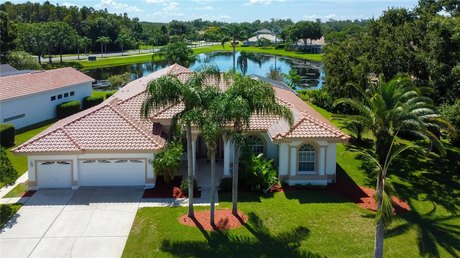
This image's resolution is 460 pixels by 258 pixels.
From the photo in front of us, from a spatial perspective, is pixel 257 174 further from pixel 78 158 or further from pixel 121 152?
pixel 78 158

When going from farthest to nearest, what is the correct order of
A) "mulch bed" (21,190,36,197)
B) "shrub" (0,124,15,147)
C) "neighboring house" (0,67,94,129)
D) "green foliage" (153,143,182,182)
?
"neighboring house" (0,67,94,129), "shrub" (0,124,15,147), "green foliage" (153,143,182,182), "mulch bed" (21,190,36,197)

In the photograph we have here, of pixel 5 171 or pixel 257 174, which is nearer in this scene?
pixel 5 171

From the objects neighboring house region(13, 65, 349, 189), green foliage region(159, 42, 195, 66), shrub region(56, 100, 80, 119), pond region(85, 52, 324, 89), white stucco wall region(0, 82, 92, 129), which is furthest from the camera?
pond region(85, 52, 324, 89)

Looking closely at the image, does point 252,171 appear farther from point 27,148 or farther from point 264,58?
point 264,58

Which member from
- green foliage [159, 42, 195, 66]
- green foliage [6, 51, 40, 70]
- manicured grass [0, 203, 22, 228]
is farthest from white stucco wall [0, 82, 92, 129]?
green foliage [159, 42, 195, 66]

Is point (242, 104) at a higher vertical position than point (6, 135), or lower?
higher

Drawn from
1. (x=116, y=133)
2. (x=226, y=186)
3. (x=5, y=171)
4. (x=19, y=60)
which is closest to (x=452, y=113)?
(x=226, y=186)

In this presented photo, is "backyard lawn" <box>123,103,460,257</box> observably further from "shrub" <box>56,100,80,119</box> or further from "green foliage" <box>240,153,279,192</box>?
"shrub" <box>56,100,80,119</box>

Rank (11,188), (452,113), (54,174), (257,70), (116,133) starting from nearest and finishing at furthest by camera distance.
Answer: (54,174) < (11,188) < (452,113) < (116,133) < (257,70)
